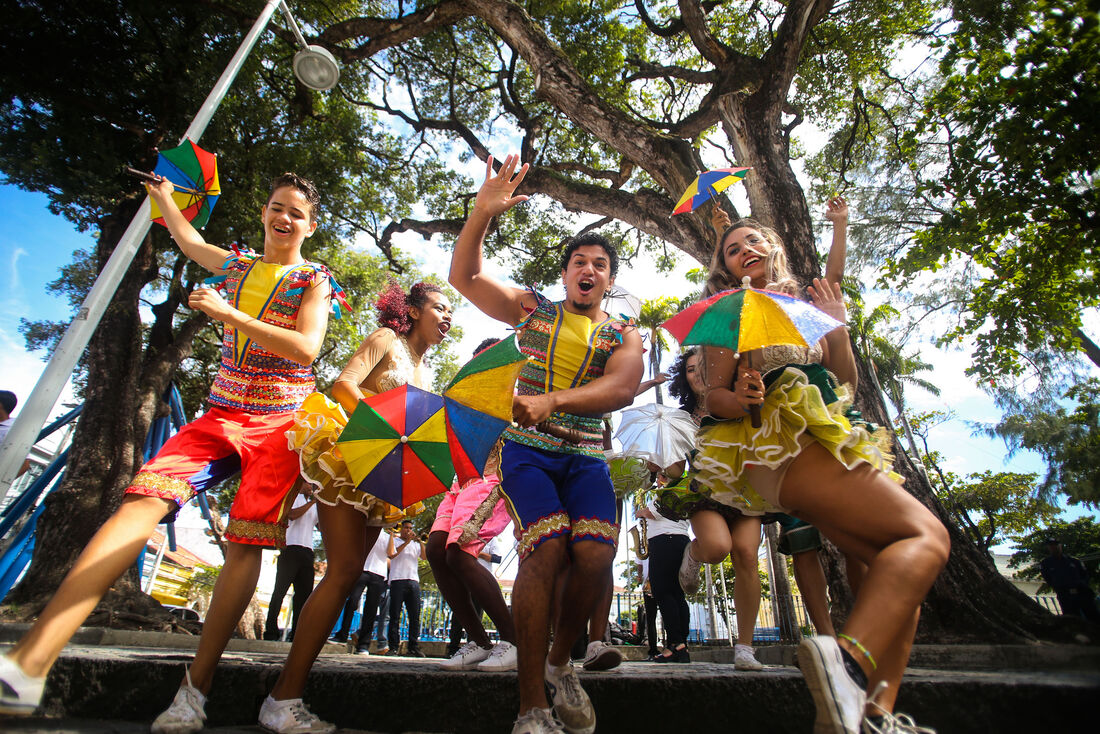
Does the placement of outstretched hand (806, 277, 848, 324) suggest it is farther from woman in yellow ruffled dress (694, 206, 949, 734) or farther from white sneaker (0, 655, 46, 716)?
white sneaker (0, 655, 46, 716)

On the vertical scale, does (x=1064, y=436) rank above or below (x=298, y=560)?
above

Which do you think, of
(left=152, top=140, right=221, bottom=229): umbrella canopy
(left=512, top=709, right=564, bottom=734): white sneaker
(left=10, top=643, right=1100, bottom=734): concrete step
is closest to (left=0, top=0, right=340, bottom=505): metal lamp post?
(left=152, top=140, right=221, bottom=229): umbrella canopy

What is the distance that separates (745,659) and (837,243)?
2663 mm

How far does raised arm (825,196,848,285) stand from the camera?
3.06 meters

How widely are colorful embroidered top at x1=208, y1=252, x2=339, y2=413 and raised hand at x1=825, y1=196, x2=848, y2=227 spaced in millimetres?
2917

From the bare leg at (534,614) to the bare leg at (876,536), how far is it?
3.01 ft

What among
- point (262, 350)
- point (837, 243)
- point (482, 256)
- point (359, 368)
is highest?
point (837, 243)

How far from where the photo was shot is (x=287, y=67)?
32.9 feet

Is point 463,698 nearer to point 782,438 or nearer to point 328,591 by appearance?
point 328,591

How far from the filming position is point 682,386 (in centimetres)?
467

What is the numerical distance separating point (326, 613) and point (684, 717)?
1.46 m

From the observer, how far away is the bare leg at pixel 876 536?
5.13ft

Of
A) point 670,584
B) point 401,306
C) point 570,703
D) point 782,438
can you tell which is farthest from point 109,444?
point 782,438

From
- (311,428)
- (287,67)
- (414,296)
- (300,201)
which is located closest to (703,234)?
(414,296)
